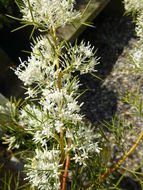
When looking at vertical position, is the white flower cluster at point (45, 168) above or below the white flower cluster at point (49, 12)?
below

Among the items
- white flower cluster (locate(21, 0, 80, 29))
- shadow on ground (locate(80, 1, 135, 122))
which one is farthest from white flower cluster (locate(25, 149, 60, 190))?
shadow on ground (locate(80, 1, 135, 122))

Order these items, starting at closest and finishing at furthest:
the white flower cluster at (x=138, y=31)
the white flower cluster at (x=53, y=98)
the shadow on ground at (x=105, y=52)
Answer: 1. the white flower cluster at (x=53, y=98)
2. the white flower cluster at (x=138, y=31)
3. the shadow on ground at (x=105, y=52)

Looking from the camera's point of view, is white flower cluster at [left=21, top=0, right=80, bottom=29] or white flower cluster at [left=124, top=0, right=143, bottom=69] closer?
white flower cluster at [left=21, top=0, right=80, bottom=29]

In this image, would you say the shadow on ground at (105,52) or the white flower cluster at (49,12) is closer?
the white flower cluster at (49,12)

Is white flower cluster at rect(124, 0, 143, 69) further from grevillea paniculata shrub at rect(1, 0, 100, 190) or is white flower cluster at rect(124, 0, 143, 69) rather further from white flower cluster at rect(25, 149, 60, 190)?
white flower cluster at rect(25, 149, 60, 190)

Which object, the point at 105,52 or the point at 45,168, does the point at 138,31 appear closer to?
the point at 45,168

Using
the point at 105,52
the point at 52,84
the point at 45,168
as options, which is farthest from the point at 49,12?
the point at 105,52

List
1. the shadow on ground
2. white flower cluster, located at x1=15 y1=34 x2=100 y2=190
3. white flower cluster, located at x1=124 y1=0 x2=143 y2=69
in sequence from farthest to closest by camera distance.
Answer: the shadow on ground
white flower cluster, located at x1=124 y1=0 x2=143 y2=69
white flower cluster, located at x1=15 y1=34 x2=100 y2=190

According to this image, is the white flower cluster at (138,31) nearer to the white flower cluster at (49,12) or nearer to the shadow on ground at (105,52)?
the white flower cluster at (49,12)

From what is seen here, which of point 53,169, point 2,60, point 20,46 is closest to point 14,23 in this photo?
point 20,46

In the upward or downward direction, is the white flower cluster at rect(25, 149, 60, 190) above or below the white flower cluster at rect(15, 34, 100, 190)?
below

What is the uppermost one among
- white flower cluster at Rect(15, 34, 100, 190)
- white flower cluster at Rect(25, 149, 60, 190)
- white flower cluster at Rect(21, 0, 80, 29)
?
white flower cluster at Rect(21, 0, 80, 29)

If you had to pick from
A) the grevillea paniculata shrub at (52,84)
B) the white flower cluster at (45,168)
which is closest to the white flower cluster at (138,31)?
the grevillea paniculata shrub at (52,84)
